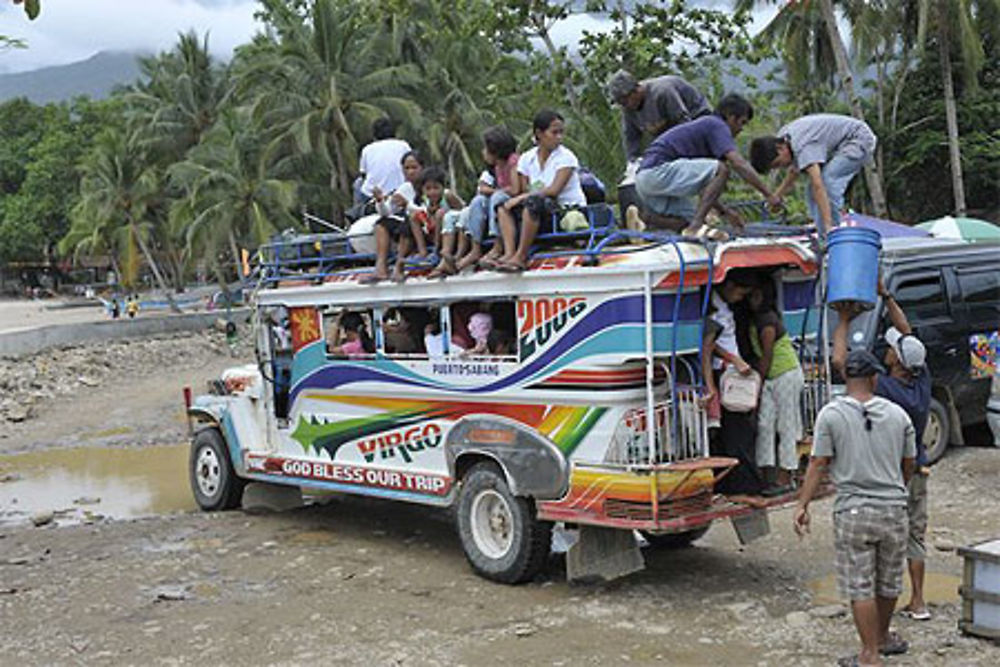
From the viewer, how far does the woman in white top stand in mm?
7656

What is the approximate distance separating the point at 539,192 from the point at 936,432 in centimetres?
534

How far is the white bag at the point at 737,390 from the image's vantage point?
7.11m

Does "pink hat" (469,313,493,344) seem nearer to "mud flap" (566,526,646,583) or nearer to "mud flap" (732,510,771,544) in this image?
"mud flap" (566,526,646,583)

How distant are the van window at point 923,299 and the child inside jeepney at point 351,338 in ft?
16.6

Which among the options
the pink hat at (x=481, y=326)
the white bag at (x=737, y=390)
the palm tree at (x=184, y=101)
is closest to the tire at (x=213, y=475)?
the pink hat at (x=481, y=326)

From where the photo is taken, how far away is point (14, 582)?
8641 mm

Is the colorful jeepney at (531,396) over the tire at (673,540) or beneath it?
over

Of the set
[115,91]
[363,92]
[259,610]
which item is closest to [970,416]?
[259,610]

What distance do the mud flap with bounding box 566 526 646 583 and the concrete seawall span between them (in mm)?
23183

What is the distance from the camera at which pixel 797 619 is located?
6.65 meters

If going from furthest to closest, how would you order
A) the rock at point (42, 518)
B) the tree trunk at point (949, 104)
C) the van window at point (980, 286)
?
1. the tree trunk at point (949, 104)
2. the rock at point (42, 518)
3. the van window at point (980, 286)

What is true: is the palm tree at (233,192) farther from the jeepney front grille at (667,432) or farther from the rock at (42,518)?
the jeepney front grille at (667,432)

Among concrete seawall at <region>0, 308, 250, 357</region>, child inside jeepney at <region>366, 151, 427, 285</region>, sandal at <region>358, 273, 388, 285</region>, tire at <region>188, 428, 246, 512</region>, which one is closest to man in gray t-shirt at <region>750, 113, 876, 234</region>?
child inside jeepney at <region>366, 151, 427, 285</region>

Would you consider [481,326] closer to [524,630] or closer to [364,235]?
[364,235]
